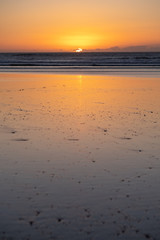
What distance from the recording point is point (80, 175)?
5.42 metres

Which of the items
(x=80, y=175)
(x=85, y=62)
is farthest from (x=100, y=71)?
(x=80, y=175)

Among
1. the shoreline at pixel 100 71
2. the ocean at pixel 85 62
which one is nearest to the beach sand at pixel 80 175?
the shoreline at pixel 100 71

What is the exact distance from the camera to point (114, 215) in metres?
4.07

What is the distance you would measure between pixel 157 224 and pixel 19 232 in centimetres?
162

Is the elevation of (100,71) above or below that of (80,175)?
above

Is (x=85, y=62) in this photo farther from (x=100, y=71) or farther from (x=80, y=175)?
(x=80, y=175)

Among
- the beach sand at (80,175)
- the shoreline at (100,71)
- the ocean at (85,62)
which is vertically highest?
the ocean at (85,62)

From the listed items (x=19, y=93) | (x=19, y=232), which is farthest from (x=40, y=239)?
(x=19, y=93)

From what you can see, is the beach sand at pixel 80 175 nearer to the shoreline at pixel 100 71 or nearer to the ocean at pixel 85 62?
the shoreline at pixel 100 71

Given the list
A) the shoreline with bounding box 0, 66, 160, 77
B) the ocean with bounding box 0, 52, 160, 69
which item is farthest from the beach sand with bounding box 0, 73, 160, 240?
the ocean with bounding box 0, 52, 160, 69

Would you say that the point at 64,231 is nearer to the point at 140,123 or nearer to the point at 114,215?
A: the point at 114,215

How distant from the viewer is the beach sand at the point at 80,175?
3.81 m

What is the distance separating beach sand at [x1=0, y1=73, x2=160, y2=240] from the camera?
3.81 meters

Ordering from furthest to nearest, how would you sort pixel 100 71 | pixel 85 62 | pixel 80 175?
pixel 85 62
pixel 100 71
pixel 80 175
